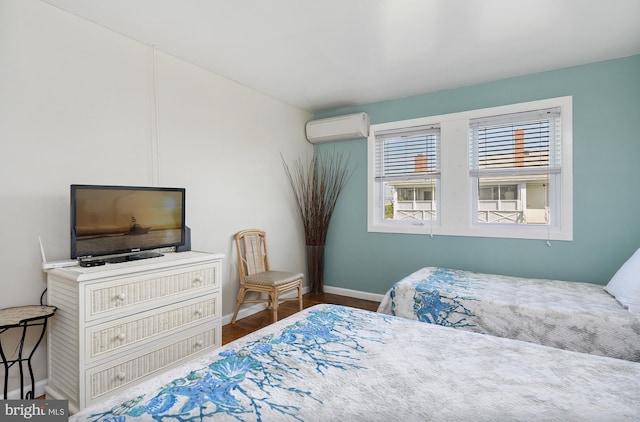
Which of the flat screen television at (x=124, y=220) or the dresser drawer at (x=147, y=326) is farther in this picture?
the flat screen television at (x=124, y=220)

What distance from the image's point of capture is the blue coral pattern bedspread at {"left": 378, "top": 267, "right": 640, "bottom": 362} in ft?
6.63

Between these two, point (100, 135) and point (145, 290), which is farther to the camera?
point (100, 135)

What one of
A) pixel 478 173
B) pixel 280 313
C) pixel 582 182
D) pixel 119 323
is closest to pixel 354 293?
pixel 280 313

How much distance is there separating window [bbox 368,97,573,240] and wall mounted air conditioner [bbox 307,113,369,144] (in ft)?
0.65

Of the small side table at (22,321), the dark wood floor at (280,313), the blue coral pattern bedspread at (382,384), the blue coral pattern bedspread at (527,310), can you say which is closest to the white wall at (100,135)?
the small side table at (22,321)

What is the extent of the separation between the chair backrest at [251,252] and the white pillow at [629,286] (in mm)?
3048

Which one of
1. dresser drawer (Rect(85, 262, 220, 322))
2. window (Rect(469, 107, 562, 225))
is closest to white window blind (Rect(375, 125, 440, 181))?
window (Rect(469, 107, 562, 225))

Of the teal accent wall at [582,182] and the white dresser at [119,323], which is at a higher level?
the teal accent wall at [582,182]

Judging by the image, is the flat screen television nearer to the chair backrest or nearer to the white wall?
the white wall

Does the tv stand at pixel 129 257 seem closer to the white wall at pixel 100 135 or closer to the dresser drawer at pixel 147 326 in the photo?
the white wall at pixel 100 135

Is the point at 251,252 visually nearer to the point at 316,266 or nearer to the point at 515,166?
the point at 316,266

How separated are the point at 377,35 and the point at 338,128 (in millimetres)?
1686

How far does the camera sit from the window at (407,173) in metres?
3.88

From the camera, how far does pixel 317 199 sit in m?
4.38
